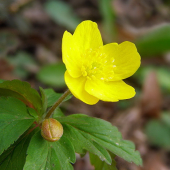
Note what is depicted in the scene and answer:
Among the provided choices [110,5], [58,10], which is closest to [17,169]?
[58,10]

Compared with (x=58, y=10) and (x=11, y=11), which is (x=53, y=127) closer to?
(x=11, y=11)

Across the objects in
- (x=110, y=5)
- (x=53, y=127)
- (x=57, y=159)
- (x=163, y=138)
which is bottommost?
(x=163, y=138)

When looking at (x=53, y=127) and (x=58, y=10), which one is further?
(x=58, y=10)

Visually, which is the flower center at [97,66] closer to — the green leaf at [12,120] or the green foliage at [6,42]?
the green leaf at [12,120]

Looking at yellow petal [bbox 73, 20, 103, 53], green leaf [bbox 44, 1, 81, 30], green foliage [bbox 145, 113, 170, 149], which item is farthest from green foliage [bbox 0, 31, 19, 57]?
green foliage [bbox 145, 113, 170, 149]

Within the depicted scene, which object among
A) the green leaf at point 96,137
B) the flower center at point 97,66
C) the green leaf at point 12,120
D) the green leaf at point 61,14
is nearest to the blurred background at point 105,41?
the green leaf at point 61,14

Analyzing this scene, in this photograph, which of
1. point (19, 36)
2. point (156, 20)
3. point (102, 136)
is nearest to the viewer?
point (102, 136)

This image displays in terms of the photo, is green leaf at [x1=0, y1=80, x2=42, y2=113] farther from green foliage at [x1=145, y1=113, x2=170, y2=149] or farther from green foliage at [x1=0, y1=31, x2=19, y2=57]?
green foliage at [x1=145, y1=113, x2=170, y2=149]
